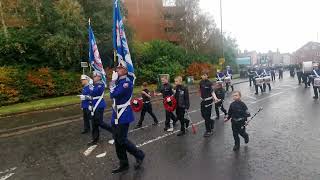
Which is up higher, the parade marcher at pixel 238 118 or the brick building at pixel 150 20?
the brick building at pixel 150 20

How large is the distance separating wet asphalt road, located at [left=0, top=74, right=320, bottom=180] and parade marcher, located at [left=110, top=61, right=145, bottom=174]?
0.89 feet

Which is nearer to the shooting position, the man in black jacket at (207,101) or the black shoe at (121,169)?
the black shoe at (121,169)

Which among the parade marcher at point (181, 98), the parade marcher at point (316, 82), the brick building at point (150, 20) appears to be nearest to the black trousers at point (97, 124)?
the parade marcher at point (181, 98)

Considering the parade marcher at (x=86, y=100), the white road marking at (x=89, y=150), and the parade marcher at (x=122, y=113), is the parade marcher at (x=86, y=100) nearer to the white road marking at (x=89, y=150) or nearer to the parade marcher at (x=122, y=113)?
the white road marking at (x=89, y=150)

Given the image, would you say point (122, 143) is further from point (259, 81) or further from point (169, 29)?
point (169, 29)

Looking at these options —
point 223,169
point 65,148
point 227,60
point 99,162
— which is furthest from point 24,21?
point 227,60

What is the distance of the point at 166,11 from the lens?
51625 mm

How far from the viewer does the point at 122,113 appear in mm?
7215

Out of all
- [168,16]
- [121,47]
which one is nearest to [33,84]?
[121,47]

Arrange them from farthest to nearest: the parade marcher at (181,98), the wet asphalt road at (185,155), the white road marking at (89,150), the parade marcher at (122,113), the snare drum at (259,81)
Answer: the snare drum at (259,81) < the parade marcher at (181,98) < the white road marking at (89,150) < the parade marcher at (122,113) < the wet asphalt road at (185,155)

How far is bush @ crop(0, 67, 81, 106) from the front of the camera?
68.1 ft

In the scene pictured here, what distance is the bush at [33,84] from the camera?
20.8 metres

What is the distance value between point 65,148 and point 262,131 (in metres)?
5.41

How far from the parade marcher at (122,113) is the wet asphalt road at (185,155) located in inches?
10.6
